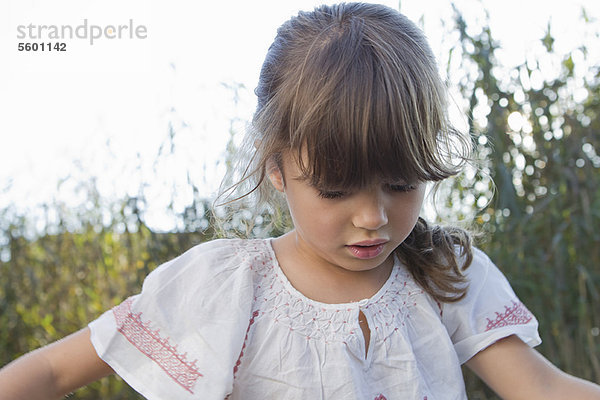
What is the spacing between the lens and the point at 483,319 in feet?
4.19

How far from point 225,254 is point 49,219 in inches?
63.9

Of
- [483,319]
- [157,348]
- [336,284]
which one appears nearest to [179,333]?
[157,348]

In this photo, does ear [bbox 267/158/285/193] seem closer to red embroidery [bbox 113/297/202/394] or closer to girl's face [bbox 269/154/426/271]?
girl's face [bbox 269/154/426/271]

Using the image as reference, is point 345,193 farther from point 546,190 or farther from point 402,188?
point 546,190

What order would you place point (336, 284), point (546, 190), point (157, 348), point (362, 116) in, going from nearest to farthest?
point (362, 116)
point (157, 348)
point (336, 284)
point (546, 190)

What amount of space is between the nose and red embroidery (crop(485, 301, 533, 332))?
14.1 inches

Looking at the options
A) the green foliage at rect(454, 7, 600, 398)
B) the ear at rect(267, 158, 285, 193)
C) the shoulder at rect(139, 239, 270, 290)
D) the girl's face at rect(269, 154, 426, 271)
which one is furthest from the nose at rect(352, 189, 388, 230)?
the green foliage at rect(454, 7, 600, 398)

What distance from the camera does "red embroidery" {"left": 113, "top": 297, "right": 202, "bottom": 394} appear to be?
1.14 m

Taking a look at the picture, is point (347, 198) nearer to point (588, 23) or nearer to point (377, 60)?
point (377, 60)

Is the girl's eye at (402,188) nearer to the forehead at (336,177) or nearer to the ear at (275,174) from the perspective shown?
the forehead at (336,177)

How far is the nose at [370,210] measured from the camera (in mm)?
1062

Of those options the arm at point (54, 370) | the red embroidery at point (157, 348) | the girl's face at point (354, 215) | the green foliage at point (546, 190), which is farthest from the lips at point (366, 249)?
the green foliage at point (546, 190)

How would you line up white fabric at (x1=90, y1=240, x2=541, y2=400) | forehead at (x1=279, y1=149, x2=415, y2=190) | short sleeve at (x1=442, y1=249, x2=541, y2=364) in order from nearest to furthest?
forehead at (x1=279, y1=149, x2=415, y2=190) < white fabric at (x1=90, y1=240, x2=541, y2=400) < short sleeve at (x1=442, y1=249, x2=541, y2=364)

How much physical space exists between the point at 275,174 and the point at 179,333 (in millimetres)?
326
